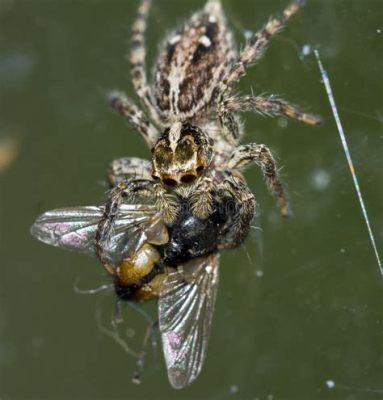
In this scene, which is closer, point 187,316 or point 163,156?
point 187,316

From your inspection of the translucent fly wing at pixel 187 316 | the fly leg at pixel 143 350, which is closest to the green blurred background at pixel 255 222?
the fly leg at pixel 143 350

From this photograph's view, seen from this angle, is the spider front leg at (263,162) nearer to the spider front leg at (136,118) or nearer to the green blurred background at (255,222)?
the green blurred background at (255,222)

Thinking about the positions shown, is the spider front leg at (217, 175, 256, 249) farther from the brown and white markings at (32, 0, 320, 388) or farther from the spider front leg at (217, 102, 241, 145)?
the spider front leg at (217, 102, 241, 145)

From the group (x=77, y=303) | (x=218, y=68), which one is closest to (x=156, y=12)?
(x=218, y=68)

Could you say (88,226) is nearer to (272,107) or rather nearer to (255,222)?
(255,222)

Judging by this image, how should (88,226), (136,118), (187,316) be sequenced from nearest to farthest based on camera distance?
(187,316)
(88,226)
(136,118)

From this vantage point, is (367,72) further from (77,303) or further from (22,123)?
(22,123)

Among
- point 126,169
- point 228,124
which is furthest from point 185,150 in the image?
point 126,169
